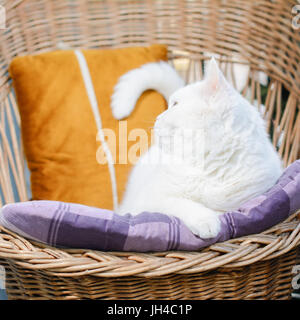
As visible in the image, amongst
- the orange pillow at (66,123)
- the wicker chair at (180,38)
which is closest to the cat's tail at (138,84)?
the orange pillow at (66,123)

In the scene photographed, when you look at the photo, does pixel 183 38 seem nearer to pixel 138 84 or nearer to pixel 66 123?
pixel 138 84

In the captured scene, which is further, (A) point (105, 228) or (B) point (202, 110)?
(B) point (202, 110)

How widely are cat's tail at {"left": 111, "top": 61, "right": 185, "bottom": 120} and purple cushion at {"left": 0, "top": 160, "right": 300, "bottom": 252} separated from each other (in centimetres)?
56

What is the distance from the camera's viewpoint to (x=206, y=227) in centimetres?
72

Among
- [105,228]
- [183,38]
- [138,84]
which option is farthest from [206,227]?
[183,38]

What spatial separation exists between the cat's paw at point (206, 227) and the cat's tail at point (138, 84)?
600 millimetres

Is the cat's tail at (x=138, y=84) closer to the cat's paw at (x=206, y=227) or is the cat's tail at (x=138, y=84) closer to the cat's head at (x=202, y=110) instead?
the cat's head at (x=202, y=110)

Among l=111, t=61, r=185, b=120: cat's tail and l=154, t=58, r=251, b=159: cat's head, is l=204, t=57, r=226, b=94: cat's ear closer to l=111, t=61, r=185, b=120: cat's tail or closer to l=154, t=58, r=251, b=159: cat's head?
l=154, t=58, r=251, b=159: cat's head

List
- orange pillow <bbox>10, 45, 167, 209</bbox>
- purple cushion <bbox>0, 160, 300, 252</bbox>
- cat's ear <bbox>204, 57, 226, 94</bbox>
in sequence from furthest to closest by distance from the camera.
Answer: orange pillow <bbox>10, 45, 167, 209</bbox>
cat's ear <bbox>204, 57, 226, 94</bbox>
purple cushion <bbox>0, 160, 300, 252</bbox>

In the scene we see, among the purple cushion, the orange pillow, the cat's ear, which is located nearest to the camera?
the purple cushion

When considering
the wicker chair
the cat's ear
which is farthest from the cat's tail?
the cat's ear

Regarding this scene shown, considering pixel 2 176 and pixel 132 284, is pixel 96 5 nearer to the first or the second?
pixel 2 176

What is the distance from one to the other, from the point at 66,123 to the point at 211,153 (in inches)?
22.5

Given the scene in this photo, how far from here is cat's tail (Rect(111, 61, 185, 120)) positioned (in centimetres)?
121
